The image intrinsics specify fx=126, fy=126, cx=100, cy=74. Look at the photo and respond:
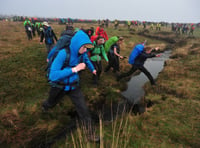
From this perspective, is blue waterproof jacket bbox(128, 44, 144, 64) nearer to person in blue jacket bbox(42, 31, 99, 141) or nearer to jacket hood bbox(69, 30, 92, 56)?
Answer: person in blue jacket bbox(42, 31, 99, 141)

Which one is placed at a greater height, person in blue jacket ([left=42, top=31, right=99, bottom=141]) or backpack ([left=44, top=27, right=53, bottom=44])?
backpack ([left=44, top=27, right=53, bottom=44])

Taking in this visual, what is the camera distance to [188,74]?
9250 mm

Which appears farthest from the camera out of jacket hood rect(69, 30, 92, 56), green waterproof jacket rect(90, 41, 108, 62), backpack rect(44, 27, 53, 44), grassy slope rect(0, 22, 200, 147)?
backpack rect(44, 27, 53, 44)

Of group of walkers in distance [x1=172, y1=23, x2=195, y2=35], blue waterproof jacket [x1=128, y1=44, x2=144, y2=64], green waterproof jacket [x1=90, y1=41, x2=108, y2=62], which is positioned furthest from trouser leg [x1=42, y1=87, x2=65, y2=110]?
group of walkers in distance [x1=172, y1=23, x2=195, y2=35]

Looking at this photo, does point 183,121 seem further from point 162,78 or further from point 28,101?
point 28,101

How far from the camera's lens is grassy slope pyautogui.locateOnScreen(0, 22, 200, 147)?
169 inches

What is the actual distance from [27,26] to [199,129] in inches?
732

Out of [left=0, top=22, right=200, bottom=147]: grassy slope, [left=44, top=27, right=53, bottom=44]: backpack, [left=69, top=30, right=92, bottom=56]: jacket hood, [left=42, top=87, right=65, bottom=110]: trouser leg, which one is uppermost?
[left=44, top=27, right=53, bottom=44]: backpack

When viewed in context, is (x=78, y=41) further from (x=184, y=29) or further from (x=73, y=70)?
(x=184, y=29)

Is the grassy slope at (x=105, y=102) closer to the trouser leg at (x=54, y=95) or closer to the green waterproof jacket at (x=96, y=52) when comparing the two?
the trouser leg at (x=54, y=95)

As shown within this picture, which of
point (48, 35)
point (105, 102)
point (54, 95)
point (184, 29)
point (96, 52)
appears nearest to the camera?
point (54, 95)

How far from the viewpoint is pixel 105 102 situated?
6.64 metres

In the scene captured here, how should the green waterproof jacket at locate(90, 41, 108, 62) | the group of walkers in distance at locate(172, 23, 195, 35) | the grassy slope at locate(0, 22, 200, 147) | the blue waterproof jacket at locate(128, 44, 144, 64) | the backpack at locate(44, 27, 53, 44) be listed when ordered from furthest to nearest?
the group of walkers in distance at locate(172, 23, 195, 35) → the backpack at locate(44, 27, 53, 44) → the green waterproof jacket at locate(90, 41, 108, 62) → the blue waterproof jacket at locate(128, 44, 144, 64) → the grassy slope at locate(0, 22, 200, 147)

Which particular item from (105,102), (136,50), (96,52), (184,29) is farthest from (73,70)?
(184,29)
